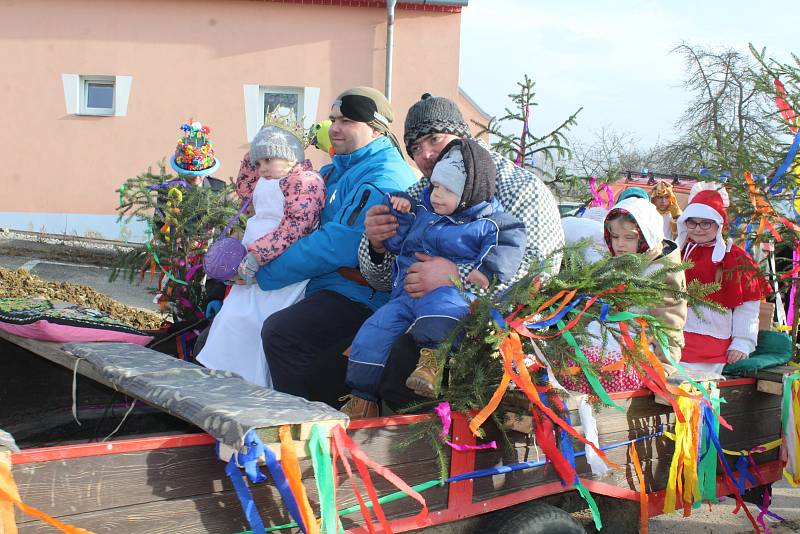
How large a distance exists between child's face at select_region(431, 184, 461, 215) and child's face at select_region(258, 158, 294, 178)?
1.08 meters

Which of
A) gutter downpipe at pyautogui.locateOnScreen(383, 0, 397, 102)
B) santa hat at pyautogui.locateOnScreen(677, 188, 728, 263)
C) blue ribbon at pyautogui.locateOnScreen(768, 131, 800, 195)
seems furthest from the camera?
gutter downpipe at pyautogui.locateOnScreen(383, 0, 397, 102)

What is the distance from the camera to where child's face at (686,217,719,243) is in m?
4.37

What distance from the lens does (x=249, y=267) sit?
360 cm

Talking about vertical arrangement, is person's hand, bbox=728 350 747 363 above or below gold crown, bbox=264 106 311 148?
below

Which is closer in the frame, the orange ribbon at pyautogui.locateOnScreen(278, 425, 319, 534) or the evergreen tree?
the orange ribbon at pyautogui.locateOnScreen(278, 425, 319, 534)

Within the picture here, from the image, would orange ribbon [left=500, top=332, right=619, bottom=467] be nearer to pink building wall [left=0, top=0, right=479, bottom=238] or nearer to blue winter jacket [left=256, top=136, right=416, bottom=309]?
blue winter jacket [left=256, top=136, right=416, bottom=309]

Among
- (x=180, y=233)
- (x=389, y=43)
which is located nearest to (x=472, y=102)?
(x=389, y=43)

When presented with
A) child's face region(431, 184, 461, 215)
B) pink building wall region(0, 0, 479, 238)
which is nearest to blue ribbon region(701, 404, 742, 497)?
child's face region(431, 184, 461, 215)

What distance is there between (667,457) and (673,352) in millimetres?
447

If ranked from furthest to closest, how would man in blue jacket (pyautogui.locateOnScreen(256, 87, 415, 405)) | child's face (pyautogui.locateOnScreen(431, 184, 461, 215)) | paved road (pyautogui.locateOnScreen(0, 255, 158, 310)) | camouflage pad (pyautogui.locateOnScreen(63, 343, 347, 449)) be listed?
paved road (pyautogui.locateOnScreen(0, 255, 158, 310)) → man in blue jacket (pyautogui.locateOnScreen(256, 87, 415, 405)) → child's face (pyautogui.locateOnScreen(431, 184, 461, 215)) → camouflage pad (pyautogui.locateOnScreen(63, 343, 347, 449))

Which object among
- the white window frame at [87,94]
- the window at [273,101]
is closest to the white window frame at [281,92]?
the window at [273,101]

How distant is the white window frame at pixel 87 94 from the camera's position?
12.3 meters

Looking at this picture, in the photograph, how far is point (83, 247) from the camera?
1055 cm

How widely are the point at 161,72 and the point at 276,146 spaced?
942 cm
